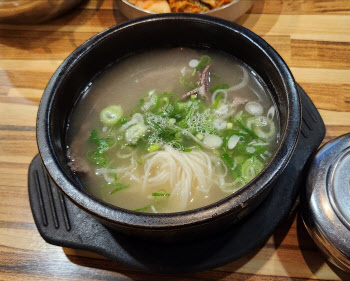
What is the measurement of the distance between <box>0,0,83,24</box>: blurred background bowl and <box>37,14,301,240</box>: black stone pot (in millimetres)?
854

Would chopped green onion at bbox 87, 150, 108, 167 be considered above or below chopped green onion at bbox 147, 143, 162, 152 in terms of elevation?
below

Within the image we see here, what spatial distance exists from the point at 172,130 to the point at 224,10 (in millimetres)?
966

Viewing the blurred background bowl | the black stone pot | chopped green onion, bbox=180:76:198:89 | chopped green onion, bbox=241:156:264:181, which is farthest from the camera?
the blurred background bowl

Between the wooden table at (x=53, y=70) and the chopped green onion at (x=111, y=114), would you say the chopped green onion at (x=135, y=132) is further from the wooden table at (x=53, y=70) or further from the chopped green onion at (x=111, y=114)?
the wooden table at (x=53, y=70)

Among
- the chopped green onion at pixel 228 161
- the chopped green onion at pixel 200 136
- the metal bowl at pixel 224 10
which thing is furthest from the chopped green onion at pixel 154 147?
the metal bowl at pixel 224 10

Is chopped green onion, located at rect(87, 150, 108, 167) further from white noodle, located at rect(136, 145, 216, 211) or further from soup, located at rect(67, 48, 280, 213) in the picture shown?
white noodle, located at rect(136, 145, 216, 211)

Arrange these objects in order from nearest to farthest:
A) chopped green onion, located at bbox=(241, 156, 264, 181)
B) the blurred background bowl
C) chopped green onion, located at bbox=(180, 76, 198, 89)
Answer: chopped green onion, located at bbox=(241, 156, 264, 181) < chopped green onion, located at bbox=(180, 76, 198, 89) < the blurred background bowl

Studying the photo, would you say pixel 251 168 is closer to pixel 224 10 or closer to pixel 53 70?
pixel 224 10

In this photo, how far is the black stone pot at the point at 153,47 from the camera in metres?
1.30

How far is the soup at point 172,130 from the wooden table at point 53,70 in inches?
13.9

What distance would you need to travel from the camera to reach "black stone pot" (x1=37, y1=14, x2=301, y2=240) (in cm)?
130

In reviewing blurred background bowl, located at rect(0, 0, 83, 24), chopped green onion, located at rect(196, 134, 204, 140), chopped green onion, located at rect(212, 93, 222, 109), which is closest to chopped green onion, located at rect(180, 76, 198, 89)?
chopped green onion, located at rect(212, 93, 222, 109)

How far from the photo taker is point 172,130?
5.81 feet

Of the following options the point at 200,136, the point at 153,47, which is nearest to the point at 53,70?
the point at 153,47
